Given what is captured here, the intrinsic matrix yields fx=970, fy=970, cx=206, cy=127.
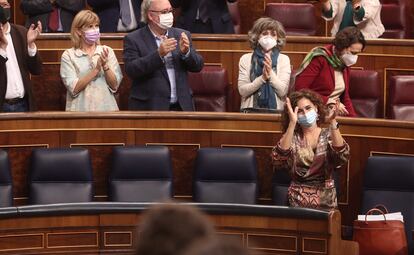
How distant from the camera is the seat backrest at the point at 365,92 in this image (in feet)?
15.2

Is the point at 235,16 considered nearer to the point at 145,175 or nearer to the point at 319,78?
the point at 319,78

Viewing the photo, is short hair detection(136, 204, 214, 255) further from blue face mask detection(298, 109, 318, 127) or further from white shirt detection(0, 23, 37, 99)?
white shirt detection(0, 23, 37, 99)

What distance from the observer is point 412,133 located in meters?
3.85

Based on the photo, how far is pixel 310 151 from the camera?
11.6ft

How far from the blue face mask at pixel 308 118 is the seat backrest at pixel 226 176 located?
403mm

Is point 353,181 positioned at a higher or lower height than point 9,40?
lower

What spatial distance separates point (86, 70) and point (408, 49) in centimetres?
168

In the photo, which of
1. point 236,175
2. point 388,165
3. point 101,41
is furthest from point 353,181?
point 101,41

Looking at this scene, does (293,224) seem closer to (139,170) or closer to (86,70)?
(139,170)

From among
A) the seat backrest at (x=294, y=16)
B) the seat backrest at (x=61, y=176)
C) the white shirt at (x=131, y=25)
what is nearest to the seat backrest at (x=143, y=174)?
the seat backrest at (x=61, y=176)

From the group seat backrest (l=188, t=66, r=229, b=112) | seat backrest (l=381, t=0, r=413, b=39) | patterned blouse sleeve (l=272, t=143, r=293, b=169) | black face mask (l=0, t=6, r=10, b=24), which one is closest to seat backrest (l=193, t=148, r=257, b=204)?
patterned blouse sleeve (l=272, t=143, r=293, b=169)

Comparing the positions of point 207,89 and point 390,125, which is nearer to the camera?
point 390,125

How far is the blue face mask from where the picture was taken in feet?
11.4

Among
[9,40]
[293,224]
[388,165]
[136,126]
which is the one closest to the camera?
[293,224]
